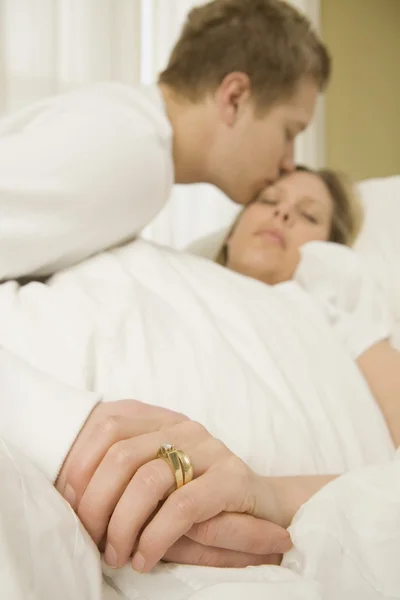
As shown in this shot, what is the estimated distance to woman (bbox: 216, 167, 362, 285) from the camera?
4.36 feet

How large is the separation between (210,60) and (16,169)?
68cm

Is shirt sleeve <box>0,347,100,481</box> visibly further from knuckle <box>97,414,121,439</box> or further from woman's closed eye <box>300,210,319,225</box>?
woman's closed eye <box>300,210,319,225</box>

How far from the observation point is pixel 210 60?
1320 mm

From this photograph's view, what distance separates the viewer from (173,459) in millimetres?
481

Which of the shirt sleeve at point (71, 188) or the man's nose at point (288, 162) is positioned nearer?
the shirt sleeve at point (71, 188)

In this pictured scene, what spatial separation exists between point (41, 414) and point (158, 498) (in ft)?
0.45

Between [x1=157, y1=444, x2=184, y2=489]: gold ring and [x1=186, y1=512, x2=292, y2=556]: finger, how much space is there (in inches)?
1.6

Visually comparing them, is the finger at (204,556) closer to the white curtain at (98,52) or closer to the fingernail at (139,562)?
the fingernail at (139,562)

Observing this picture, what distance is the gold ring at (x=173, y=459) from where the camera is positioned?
48 centimetres

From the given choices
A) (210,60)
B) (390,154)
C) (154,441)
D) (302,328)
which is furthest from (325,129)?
(154,441)

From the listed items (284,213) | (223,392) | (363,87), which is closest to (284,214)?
(284,213)

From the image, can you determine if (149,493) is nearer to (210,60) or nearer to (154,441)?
(154,441)

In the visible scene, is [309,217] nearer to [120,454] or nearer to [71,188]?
[71,188]

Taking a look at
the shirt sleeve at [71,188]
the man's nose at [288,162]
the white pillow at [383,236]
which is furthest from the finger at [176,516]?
the man's nose at [288,162]
